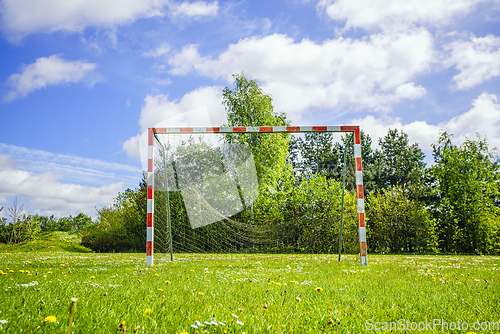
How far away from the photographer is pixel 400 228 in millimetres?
17625

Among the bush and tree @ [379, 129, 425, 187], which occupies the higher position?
tree @ [379, 129, 425, 187]

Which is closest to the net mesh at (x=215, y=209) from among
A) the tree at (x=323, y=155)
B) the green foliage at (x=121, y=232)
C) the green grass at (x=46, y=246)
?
the green foliage at (x=121, y=232)

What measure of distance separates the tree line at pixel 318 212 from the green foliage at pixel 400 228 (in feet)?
0.18

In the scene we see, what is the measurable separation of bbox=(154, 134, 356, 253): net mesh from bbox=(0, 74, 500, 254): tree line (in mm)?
51

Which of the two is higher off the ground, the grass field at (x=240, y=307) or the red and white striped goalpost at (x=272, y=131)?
the red and white striped goalpost at (x=272, y=131)

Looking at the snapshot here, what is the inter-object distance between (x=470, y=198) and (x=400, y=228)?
13.9ft

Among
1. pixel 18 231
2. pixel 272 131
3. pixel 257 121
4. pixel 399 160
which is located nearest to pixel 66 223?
pixel 18 231

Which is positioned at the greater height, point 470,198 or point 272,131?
point 272,131

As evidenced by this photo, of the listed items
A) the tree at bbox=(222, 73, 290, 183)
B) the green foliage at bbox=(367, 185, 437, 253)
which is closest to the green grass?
the tree at bbox=(222, 73, 290, 183)

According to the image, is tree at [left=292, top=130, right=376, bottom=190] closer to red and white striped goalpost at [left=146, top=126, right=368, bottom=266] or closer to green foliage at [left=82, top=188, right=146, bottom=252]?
green foliage at [left=82, top=188, right=146, bottom=252]

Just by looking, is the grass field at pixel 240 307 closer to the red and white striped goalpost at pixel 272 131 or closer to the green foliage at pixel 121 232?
the red and white striped goalpost at pixel 272 131

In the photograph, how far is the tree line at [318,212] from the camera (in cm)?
1341

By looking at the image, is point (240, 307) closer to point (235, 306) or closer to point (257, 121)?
point (235, 306)

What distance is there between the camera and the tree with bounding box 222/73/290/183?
784 inches
